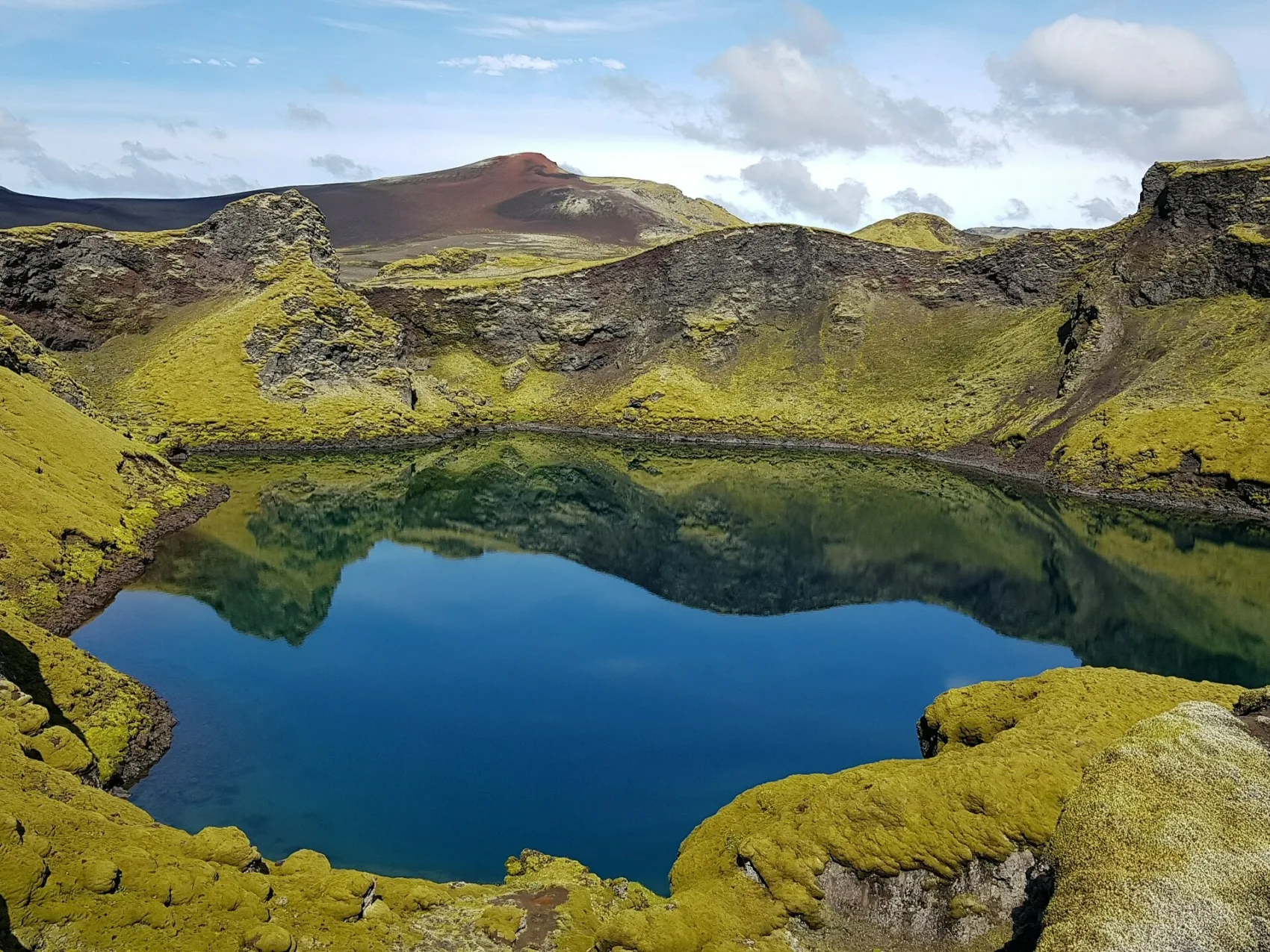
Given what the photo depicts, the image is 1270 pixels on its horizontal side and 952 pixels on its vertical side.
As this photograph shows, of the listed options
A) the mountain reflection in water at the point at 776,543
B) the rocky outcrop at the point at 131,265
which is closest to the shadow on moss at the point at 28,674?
the mountain reflection in water at the point at 776,543

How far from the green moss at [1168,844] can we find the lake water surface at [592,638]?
45.7ft

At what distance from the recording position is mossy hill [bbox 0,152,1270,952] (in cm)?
1881

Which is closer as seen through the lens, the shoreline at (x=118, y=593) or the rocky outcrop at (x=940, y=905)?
the rocky outcrop at (x=940, y=905)

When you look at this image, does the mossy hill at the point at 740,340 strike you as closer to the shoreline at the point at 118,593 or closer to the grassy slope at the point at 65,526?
the shoreline at the point at 118,593

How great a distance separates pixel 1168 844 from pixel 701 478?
265 ft

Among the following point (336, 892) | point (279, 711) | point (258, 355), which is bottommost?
point (279, 711)

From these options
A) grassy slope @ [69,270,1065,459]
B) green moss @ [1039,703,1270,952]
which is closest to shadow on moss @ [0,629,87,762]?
green moss @ [1039,703,1270,952]

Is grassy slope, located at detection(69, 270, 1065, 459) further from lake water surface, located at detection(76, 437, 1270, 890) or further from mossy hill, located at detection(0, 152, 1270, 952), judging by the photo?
lake water surface, located at detection(76, 437, 1270, 890)

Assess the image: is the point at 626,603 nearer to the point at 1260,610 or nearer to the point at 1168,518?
the point at 1260,610

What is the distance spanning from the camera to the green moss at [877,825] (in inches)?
811

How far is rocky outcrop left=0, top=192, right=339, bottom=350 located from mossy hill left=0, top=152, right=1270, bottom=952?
421 mm

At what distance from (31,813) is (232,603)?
36005 millimetres

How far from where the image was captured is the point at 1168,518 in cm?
7694

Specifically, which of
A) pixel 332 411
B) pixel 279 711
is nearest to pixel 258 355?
pixel 332 411
